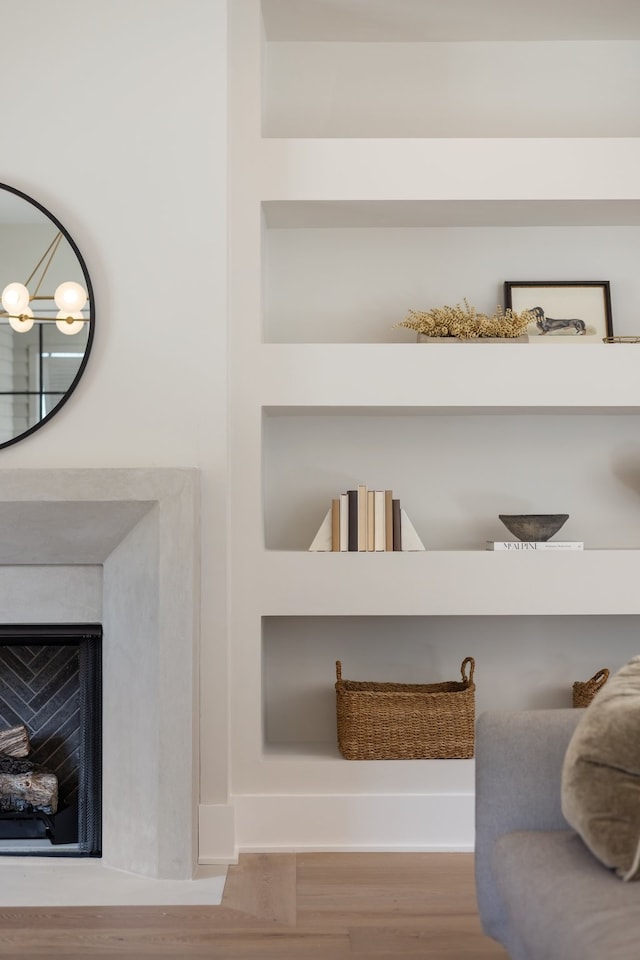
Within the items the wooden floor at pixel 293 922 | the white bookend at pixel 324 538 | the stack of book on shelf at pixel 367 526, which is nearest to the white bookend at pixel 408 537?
the stack of book on shelf at pixel 367 526

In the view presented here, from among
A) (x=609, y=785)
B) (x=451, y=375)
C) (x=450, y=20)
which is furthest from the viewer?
(x=450, y=20)

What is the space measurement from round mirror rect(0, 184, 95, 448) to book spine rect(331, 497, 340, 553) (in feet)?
2.96

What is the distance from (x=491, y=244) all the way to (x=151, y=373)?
54.5 inches

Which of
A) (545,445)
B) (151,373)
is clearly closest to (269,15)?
(151,373)

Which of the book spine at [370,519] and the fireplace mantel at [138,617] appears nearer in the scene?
the fireplace mantel at [138,617]

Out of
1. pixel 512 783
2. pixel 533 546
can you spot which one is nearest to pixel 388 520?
pixel 533 546

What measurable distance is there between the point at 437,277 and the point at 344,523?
1.02 metres

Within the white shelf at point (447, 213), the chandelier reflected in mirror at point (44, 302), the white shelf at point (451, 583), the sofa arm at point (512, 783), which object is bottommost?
the sofa arm at point (512, 783)

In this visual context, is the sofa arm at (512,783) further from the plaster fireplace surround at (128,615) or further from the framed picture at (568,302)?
the framed picture at (568,302)

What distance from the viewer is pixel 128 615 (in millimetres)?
2770

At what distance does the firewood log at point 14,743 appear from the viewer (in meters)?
2.96

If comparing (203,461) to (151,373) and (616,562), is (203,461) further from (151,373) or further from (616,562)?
(616,562)

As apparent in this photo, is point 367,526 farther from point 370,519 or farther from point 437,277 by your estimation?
point 437,277

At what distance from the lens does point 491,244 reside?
3406 millimetres
